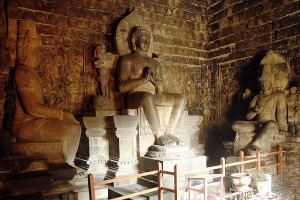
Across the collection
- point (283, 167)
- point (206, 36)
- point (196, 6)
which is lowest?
point (283, 167)

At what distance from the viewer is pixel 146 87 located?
5.36 metres

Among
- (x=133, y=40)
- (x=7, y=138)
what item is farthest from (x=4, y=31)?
(x=133, y=40)

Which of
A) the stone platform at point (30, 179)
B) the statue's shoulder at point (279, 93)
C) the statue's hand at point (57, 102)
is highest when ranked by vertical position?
the statue's shoulder at point (279, 93)

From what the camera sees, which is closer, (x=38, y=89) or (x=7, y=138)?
(x=7, y=138)

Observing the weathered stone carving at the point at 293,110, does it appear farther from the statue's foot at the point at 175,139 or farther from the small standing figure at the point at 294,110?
the statue's foot at the point at 175,139

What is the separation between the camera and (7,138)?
3.78 meters

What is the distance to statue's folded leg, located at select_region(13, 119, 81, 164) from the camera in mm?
3906

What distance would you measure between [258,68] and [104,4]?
3631 mm

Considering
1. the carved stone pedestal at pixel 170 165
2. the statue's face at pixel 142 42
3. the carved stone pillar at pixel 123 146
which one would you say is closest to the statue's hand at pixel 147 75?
the statue's face at pixel 142 42

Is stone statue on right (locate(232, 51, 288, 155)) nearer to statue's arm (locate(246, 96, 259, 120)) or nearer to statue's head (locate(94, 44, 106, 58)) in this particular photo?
statue's arm (locate(246, 96, 259, 120))

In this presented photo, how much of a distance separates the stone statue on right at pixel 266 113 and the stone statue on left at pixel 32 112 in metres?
3.31

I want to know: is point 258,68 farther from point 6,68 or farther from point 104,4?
point 6,68

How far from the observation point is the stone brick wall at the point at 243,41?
580 centimetres

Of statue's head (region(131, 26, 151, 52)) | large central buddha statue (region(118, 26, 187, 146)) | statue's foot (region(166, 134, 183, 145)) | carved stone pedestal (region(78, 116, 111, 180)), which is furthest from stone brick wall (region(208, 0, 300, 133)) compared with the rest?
carved stone pedestal (region(78, 116, 111, 180))
